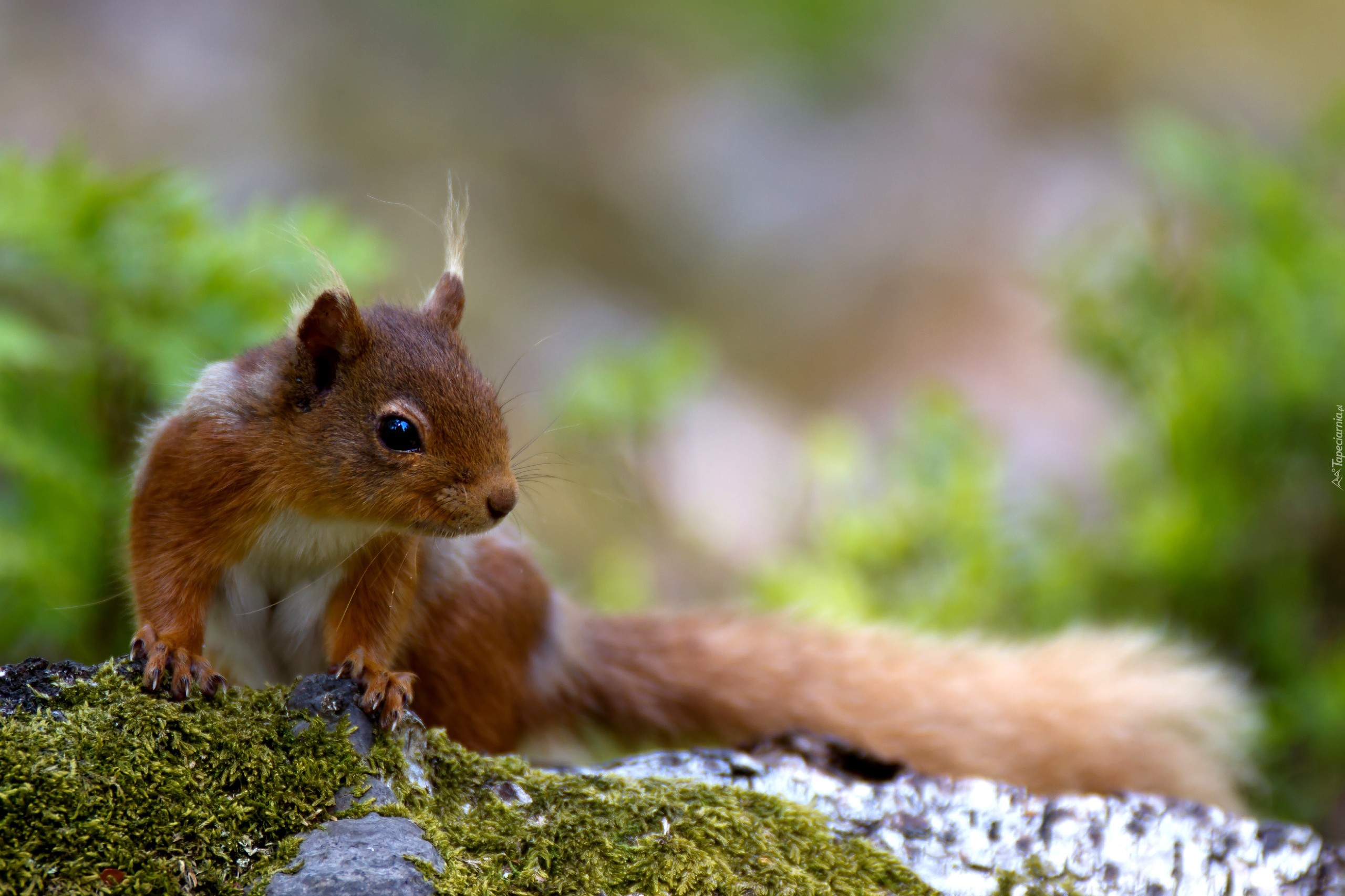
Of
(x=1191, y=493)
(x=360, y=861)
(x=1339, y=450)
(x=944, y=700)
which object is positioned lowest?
(x=360, y=861)

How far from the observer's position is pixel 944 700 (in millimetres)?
2869

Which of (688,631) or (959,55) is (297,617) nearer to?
(688,631)

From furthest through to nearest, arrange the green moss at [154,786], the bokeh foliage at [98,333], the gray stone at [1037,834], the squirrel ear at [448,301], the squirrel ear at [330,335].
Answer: the bokeh foliage at [98,333], the squirrel ear at [448,301], the squirrel ear at [330,335], the gray stone at [1037,834], the green moss at [154,786]

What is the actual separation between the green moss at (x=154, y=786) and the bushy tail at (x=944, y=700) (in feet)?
3.82

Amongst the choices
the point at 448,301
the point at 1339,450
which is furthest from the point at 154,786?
the point at 1339,450

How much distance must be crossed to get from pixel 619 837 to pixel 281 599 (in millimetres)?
830

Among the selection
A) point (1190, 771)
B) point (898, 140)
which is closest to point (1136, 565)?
point (1190, 771)

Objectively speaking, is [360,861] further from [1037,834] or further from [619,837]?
[1037,834]

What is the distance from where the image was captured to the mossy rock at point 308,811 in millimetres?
1461

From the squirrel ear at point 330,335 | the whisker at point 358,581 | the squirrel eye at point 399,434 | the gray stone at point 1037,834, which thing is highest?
the squirrel ear at point 330,335

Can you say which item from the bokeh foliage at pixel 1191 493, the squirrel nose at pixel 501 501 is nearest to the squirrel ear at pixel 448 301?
the squirrel nose at pixel 501 501

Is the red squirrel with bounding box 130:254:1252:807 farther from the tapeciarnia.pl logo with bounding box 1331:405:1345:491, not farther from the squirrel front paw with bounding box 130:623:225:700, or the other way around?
the tapeciarnia.pl logo with bounding box 1331:405:1345:491

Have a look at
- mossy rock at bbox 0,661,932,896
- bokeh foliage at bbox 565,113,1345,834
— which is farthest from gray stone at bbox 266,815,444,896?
bokeh foliage at bbox 565,113,1345,834

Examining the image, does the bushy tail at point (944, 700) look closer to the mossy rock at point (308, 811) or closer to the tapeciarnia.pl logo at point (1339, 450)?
the mossy rock at point (308, 811)
